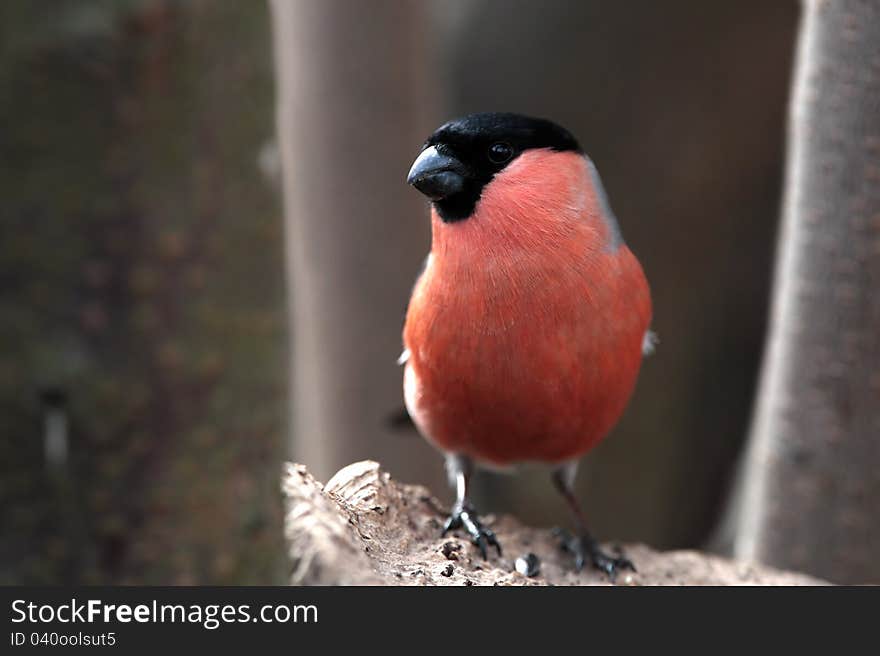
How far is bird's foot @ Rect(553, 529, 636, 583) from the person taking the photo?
2.68 m

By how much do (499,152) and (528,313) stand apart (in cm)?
40

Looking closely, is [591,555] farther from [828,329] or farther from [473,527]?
[828,329]

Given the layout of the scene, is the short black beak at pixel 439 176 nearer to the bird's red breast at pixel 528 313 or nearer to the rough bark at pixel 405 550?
the bird's red breast at pixel 528 313

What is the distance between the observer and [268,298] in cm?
136

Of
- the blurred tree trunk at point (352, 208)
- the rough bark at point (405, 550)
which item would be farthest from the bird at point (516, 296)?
the blurred tree trunk at point (352, 208)

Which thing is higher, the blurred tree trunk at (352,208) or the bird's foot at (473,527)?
the blurred tree trunk at (352,208)

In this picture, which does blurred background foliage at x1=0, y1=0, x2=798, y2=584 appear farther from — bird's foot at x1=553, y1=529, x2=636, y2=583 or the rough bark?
bird's foot at x1=553, y1=529, x2=636, y2=583

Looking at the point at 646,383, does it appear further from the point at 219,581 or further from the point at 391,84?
the point at 219,581

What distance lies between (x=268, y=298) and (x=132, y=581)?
1.32ft

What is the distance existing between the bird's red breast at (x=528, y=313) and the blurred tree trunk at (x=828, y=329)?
2.17 ft

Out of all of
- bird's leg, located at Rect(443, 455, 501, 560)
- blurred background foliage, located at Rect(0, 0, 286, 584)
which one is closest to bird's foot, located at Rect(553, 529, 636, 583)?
bird's leg, located at Rect(443, 455, 501, 560)

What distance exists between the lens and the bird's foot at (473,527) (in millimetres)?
2396

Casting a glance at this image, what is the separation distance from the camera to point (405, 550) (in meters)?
2.14

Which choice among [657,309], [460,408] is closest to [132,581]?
[460,408]
